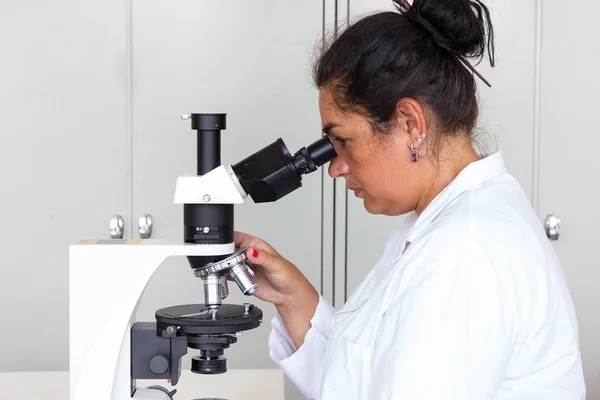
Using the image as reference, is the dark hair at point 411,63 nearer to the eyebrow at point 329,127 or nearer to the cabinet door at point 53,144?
the eyebrow at point 329,127

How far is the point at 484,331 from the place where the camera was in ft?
3.38

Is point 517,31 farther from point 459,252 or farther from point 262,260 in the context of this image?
point 459,252

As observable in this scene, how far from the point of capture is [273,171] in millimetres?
1306

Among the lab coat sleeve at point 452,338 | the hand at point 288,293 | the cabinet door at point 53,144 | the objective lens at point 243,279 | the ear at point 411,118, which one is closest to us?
the lab coat sleeve at point 452,338

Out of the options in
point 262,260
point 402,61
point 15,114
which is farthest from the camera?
point 15,114

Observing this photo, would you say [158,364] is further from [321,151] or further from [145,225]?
[145,225]

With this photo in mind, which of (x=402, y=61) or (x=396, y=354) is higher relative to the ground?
(x=402, y=61)

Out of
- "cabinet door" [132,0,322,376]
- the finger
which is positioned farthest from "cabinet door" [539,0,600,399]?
the finger

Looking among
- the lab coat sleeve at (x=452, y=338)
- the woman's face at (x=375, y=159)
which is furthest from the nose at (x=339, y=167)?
the lab coat sleeve at (x=452, y=338)

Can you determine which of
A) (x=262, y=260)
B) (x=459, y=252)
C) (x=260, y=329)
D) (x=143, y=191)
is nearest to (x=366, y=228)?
(x=260, y=329)

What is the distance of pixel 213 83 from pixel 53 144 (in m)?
0.49

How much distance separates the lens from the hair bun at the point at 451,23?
4.09 ft

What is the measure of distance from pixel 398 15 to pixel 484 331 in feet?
1.68

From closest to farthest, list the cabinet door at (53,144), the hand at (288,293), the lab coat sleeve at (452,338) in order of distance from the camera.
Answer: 1. the lab coat sleeve at (452,338)
2. the hand at (288,293)
3. the cabinet door at (53,144)
